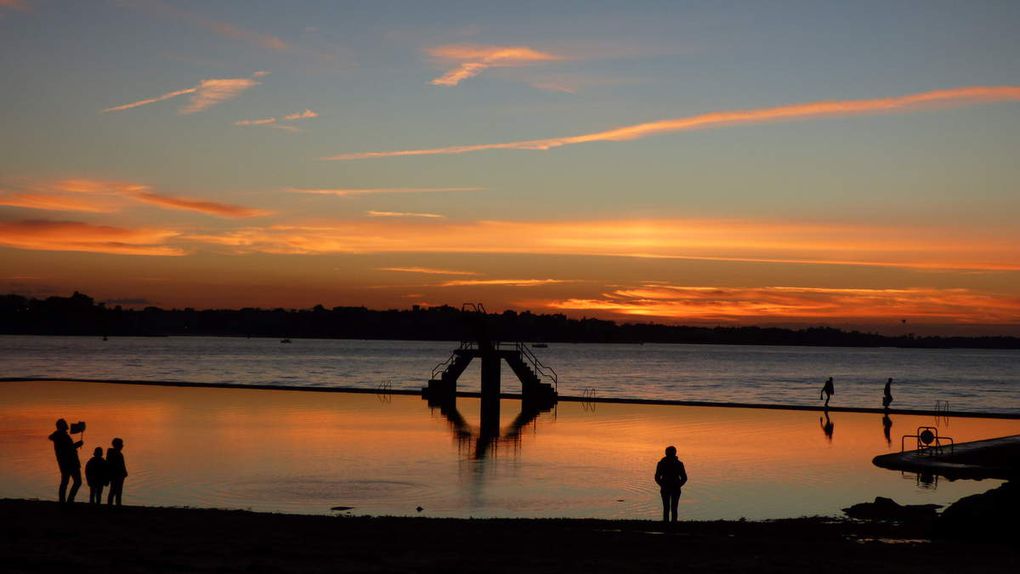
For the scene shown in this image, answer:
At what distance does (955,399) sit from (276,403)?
6162 cm

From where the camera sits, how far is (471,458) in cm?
3092

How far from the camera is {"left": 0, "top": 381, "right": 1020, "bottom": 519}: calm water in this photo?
2300 centimetres

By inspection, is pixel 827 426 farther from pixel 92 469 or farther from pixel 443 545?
pixel 92 469

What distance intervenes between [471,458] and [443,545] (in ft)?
48.4

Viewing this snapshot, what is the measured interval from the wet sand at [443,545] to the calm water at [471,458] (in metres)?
2.77

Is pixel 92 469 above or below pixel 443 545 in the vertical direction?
above

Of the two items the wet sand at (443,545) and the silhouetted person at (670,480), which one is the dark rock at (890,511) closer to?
the wet sand at (443,545)

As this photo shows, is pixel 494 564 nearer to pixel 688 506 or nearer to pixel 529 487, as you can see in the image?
pixel 688 506

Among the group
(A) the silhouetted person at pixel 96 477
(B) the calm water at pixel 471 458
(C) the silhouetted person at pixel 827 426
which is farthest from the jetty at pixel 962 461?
(A) the silhouetted person at pixel 96 477

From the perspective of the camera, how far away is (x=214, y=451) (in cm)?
3147

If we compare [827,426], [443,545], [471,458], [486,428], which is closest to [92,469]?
[443,545]

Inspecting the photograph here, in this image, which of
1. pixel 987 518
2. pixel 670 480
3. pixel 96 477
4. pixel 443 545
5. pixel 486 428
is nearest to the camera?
pixel 443 545

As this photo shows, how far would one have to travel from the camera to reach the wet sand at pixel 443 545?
14.2 meters

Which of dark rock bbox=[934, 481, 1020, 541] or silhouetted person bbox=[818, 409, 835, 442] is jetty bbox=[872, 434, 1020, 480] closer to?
silhouetted person bbox=[818, 409, 835, 442]
